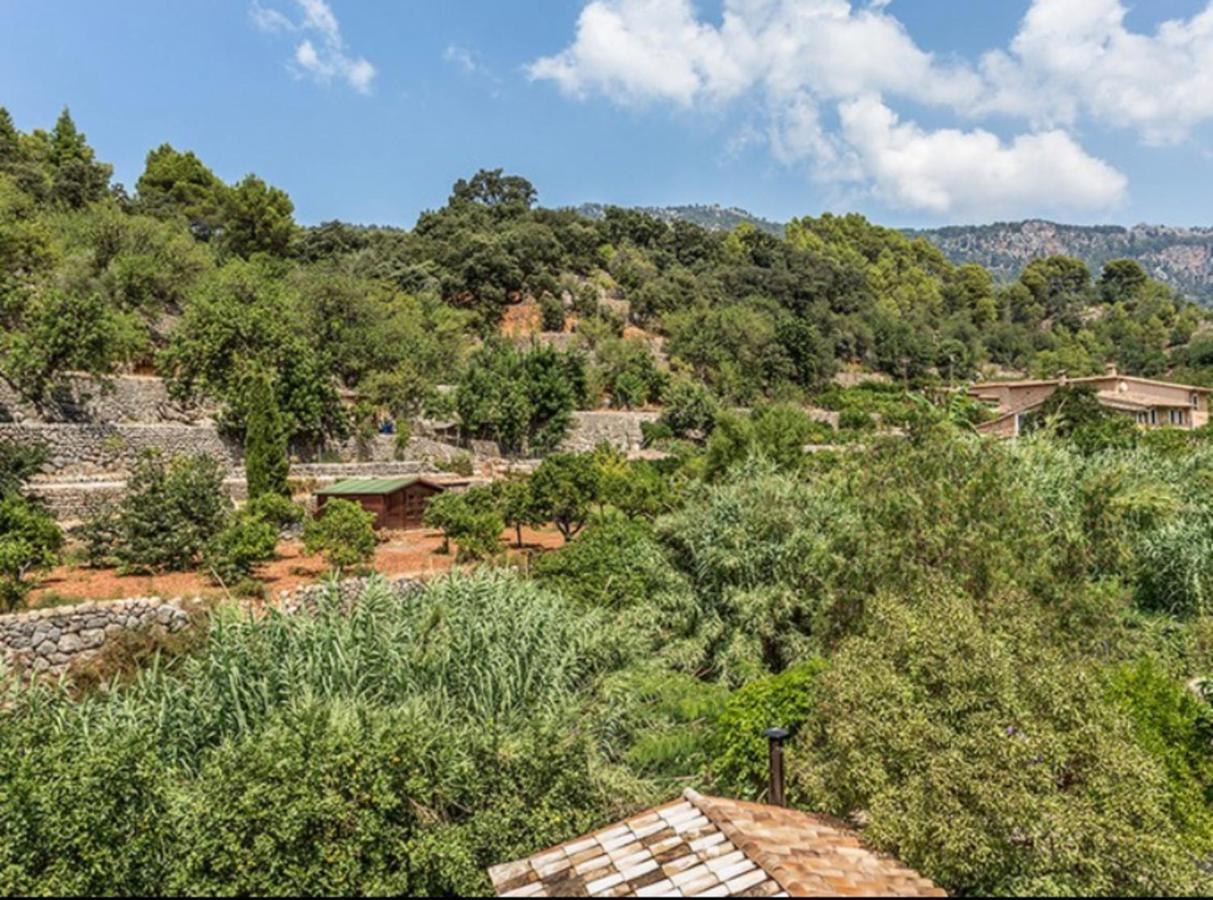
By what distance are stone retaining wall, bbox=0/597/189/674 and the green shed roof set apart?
31.5 feet

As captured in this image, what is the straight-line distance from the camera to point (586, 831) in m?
5.25

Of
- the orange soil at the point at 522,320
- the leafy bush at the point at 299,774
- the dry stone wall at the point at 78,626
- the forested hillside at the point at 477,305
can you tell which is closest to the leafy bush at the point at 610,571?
the dry stone wall at the point at 78,626

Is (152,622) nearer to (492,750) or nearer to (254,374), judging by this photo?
(492,750)

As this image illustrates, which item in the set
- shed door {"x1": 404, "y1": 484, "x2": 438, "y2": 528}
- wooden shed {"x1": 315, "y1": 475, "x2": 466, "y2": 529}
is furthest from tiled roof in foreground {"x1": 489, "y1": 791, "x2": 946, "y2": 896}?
shed door {"x1": 404, "y1": 484, "x2": 438, "y2": 528}

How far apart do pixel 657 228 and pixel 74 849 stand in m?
69.2

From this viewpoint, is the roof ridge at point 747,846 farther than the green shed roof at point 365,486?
No

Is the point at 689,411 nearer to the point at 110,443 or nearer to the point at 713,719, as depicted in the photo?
the point at 110,443

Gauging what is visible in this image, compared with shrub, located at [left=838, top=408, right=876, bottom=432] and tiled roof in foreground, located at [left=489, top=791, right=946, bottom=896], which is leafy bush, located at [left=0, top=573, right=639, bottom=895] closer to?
tiled roof in foreground, located at [left=489, top=791, right=946, bottom=896]

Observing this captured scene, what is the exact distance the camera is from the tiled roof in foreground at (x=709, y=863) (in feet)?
12.5

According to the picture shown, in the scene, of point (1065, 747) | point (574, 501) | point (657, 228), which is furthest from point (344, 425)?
point (657, 228)

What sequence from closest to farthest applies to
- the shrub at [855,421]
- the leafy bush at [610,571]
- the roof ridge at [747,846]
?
the roof ridge at [747,846], the leafy bush at [610,571], the shrub at [855,421]

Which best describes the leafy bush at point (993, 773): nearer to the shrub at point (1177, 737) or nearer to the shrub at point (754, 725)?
the shrub at point (1177, 737)

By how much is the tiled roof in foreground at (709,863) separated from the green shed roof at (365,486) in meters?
17.9

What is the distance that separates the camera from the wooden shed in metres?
21.3
